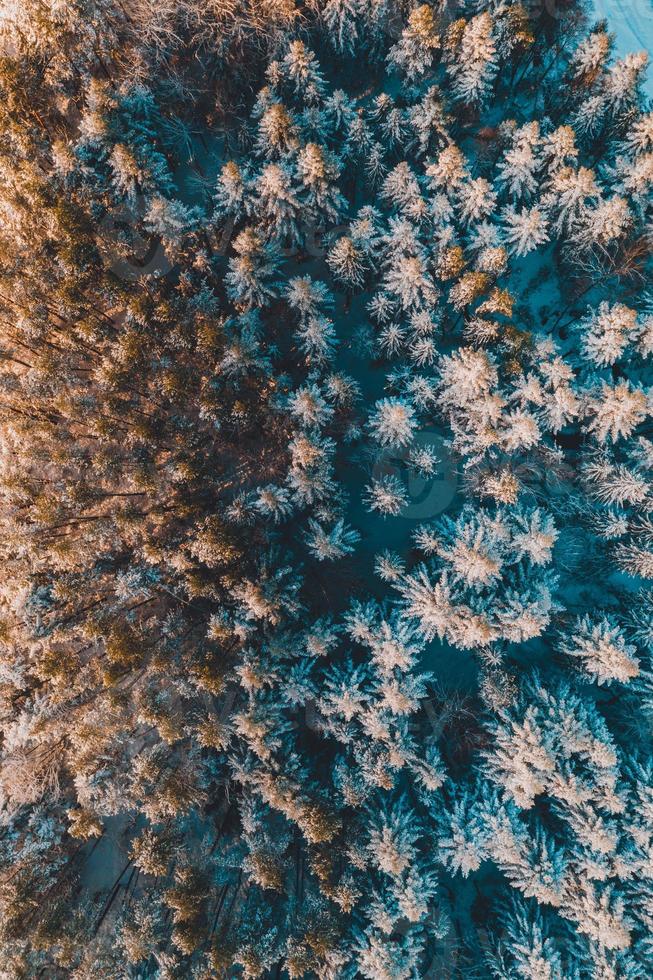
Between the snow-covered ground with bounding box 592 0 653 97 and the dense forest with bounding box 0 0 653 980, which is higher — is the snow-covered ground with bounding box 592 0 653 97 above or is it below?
above

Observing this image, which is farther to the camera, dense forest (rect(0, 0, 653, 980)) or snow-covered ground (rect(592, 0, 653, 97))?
A: snow-covered ground (rect(592, 0, 653, 97))

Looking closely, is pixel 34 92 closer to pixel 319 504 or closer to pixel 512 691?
pixel 319 504

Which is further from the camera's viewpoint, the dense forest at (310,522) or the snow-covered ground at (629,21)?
the snow-covered ground at (629,21)

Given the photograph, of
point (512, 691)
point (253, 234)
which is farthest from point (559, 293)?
point (512, 691)

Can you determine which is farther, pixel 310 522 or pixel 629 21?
pixel 629 21

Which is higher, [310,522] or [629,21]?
[629,21]
